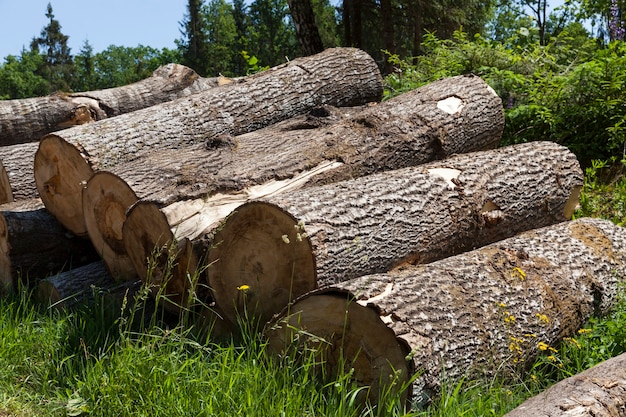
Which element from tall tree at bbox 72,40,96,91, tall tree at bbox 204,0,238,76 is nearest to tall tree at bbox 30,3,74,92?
tall tree at bbox 72,40,96,91

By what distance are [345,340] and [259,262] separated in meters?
0.82

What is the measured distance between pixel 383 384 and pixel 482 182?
198 centimetres

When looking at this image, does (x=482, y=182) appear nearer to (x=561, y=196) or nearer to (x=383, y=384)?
(x=561, y=196)

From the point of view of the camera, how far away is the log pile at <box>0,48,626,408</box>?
144 inches

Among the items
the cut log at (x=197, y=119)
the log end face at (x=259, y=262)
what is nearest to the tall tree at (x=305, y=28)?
the cut log at (x=197, y=119)

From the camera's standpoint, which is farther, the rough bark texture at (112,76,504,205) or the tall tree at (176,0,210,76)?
the tall tree at (176,0,210,76)

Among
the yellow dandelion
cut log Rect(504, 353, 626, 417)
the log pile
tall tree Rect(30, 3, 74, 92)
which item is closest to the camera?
cut log Rect(504, 353, 626, 417)

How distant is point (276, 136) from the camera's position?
5574 mm

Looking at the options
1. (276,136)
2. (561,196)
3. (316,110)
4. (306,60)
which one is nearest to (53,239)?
(276,136)

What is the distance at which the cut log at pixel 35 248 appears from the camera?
5.49m

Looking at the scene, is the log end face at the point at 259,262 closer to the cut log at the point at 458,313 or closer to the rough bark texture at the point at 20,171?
the cut log at the point at 458,313

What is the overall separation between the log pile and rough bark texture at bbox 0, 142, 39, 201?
2 centimetres

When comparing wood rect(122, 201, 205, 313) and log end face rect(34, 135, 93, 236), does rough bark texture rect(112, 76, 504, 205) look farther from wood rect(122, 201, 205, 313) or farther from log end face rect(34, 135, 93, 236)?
log end face rect(34, 135, 93, 236)

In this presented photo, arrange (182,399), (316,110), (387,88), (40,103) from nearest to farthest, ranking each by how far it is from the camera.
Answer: (182,399) < (316,110) < (40,103) < (387,88)
